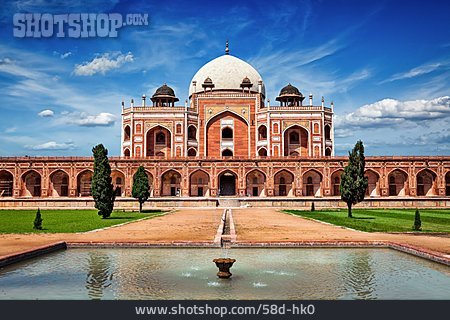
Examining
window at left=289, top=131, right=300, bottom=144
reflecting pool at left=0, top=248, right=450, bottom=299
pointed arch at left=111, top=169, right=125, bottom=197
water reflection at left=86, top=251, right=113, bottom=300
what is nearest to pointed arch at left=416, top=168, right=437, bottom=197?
window at left=289, top=131, right=300, bottom=144

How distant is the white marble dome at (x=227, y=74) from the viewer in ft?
129

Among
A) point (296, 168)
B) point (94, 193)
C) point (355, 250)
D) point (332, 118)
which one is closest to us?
point (355, 250)

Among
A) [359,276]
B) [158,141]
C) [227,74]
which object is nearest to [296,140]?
[227,74]

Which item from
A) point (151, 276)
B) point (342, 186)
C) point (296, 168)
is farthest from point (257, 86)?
point (151, 276)

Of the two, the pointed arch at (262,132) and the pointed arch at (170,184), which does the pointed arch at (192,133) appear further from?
the pointed arch at (170,184)

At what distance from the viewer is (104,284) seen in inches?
232

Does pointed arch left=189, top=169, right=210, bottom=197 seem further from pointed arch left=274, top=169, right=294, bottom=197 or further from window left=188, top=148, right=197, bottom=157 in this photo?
pointed arch left=274, top=169, right=294, bottom=197

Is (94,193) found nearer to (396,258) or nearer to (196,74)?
(396,258)

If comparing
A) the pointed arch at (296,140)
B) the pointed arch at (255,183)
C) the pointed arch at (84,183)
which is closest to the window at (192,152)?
the pointed arch at (255,183)

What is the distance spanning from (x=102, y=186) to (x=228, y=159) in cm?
1397

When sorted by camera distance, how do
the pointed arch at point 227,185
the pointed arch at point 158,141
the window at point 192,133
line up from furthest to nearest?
the window at point 192,133
the pointed arch at point 158,141
the pointed arch at point 227,185
